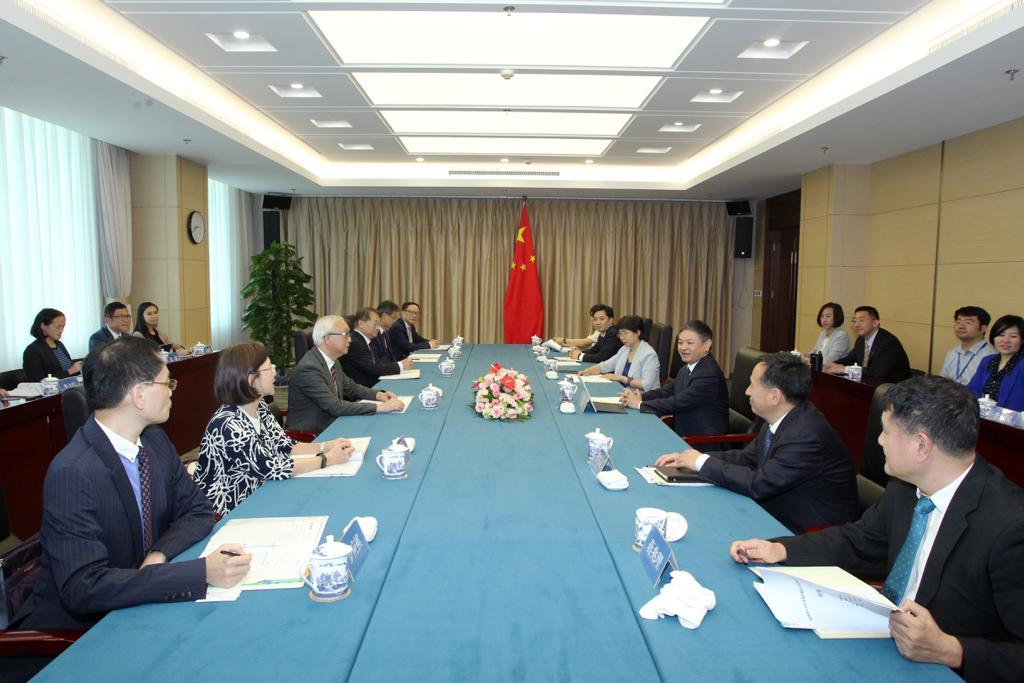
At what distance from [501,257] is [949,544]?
878 centimetres

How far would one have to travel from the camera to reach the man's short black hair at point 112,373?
1.70 metres

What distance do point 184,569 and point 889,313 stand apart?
6.62 metres

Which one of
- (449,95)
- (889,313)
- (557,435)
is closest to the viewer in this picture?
(557,435)

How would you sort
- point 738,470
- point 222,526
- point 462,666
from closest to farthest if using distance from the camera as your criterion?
point 462,666 < point 222,526 < point 738,470

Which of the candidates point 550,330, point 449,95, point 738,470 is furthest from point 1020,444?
point 550,330

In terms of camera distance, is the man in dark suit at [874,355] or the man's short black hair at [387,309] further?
the man's short black hair at [387,309]

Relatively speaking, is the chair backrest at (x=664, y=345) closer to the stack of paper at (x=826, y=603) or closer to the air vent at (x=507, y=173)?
the air vent at (x=507, y=173)

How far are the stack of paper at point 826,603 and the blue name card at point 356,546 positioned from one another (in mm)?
957

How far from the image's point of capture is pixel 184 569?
4.96 feet

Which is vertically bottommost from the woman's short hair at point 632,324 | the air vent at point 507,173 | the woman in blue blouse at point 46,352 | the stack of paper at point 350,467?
the stack of paper at point 350,467

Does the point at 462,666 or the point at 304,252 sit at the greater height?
the point at 304,252

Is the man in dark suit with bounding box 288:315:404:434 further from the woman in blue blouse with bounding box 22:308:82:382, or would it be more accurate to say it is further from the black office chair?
the black office chair

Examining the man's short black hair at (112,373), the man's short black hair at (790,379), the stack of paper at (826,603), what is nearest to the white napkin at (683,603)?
the stack of paper at (826,603)

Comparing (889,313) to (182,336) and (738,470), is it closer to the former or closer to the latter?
(738,470)
